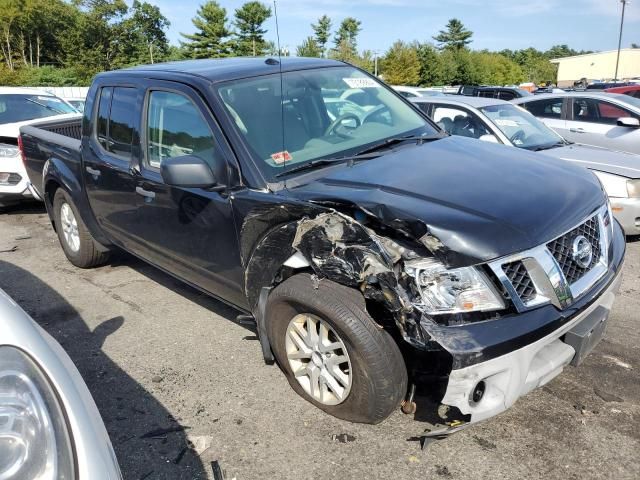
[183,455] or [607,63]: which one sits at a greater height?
[607,63]

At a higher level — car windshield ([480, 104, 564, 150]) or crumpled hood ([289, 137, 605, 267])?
car windshield ([480, 104, 564, 150])

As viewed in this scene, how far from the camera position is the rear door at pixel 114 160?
3.99 metres

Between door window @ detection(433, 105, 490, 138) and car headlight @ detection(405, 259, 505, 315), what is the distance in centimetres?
422

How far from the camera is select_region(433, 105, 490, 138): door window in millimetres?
6352

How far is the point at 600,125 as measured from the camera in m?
8.66

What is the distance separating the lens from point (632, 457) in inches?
100

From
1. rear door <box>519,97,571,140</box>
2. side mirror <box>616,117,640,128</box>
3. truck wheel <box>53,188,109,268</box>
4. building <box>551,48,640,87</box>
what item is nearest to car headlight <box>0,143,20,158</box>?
truck wheel <box>53,188,109,268</box>

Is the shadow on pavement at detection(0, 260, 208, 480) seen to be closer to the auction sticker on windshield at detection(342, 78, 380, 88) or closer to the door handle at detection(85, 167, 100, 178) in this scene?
the door handle at detection(85, 167, 100, 178)

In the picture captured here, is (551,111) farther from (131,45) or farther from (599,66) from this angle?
(599,66)

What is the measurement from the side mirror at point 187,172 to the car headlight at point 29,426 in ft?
4.97

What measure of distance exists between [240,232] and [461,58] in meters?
70.3

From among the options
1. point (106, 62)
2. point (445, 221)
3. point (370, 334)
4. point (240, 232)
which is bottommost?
point (370, 334)

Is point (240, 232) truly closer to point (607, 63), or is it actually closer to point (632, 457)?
point (632, 457)

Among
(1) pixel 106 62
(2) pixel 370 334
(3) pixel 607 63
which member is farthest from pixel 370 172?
(3) pixel 607 63
